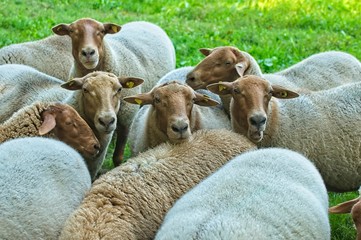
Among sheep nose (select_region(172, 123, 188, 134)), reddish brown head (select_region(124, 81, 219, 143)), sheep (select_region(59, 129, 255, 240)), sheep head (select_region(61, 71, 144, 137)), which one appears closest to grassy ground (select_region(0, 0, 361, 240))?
sheep head (select_region(61, 71, 144, 137))

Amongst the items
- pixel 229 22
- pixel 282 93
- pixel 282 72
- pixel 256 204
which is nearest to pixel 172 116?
pixel 282 93

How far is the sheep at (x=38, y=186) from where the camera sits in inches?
195

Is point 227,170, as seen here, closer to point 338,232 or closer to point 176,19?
point 338,232

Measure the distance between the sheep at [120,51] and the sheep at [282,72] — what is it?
1.07 meters

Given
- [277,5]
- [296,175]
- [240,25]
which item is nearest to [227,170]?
[296,175]

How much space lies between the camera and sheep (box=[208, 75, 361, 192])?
6.75 metres

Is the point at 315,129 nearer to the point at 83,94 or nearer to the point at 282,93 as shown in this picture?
the point at 282,93

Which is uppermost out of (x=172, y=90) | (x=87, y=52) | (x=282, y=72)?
(x=172, y=90)

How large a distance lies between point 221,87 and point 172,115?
716mm

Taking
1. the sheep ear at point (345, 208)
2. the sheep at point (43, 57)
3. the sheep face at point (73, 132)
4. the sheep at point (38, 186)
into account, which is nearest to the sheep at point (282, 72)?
the sheep face at point (73, 132)

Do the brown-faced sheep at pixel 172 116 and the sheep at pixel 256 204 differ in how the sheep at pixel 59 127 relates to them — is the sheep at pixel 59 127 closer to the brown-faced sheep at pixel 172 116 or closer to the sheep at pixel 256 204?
the brown-faced sheep at pixel 172 116

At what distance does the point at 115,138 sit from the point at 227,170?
387 cm

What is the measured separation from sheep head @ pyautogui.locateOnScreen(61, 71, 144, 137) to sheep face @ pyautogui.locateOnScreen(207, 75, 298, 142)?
910 mm

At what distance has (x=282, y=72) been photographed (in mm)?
8633
